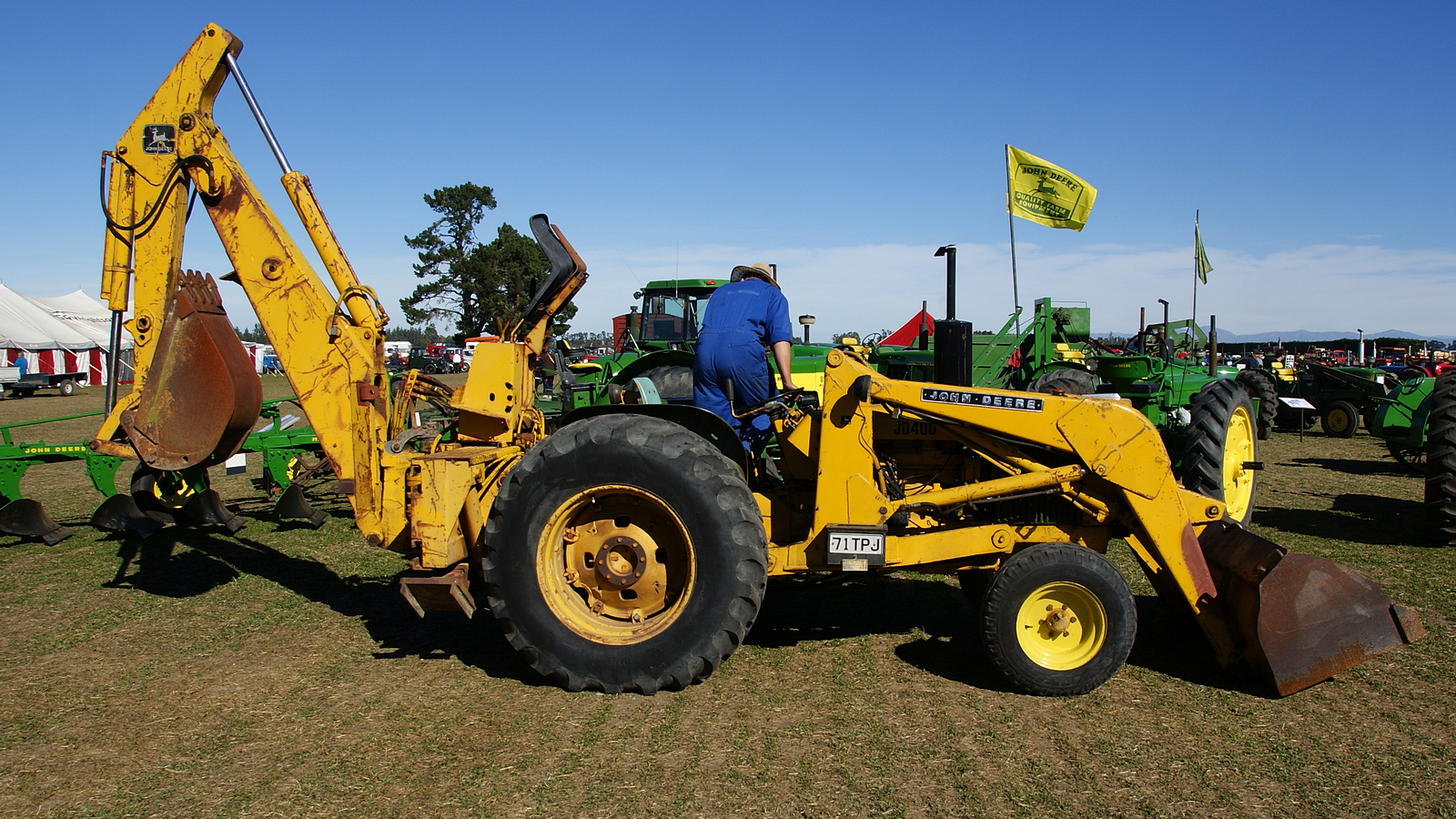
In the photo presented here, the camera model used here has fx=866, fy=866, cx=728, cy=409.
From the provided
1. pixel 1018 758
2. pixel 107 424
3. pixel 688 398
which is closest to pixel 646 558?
pixel 1018 758

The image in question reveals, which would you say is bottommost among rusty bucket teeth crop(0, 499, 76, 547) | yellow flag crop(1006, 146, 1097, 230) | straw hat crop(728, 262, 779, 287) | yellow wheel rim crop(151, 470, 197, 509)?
rusty bucket teeth crop(0, 499, 76, 547)

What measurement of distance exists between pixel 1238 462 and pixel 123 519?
9766mm

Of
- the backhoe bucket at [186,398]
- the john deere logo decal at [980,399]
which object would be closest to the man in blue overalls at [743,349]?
the john deere logo decal at [980,399]

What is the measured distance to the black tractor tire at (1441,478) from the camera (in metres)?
6.84

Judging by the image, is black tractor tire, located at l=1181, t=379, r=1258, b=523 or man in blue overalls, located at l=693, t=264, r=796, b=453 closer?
man in blue overalls, located at l=693, t=264, r=796, b=453

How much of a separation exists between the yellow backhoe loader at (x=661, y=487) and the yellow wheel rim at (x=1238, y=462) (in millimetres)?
3444

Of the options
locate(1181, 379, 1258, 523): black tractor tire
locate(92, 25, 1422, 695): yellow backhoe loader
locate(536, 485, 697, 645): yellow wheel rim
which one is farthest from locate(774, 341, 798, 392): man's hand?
locate(1181, 379, 1258, 523): black tractor tire

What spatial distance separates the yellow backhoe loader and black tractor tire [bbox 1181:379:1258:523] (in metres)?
3.09

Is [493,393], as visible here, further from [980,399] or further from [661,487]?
[980,399]

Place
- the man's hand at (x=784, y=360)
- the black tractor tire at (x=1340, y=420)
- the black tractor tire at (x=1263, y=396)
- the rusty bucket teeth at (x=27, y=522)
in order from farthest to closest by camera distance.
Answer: the black tractor tire at (x=1340, y=420) < the black tractor tire at (x=1263, y=396) < the rusty bucket teeth at (x=27, y=522) < the man's hand at (x=784, y=360)

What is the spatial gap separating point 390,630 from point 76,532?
183 inches

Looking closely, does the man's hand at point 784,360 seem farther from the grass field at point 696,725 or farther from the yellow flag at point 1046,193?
the yellow flag at point 1046,193

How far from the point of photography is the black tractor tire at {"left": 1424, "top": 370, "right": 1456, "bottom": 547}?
684 cm

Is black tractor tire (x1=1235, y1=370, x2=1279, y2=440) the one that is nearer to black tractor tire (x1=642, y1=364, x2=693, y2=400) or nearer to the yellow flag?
the yellow flag
